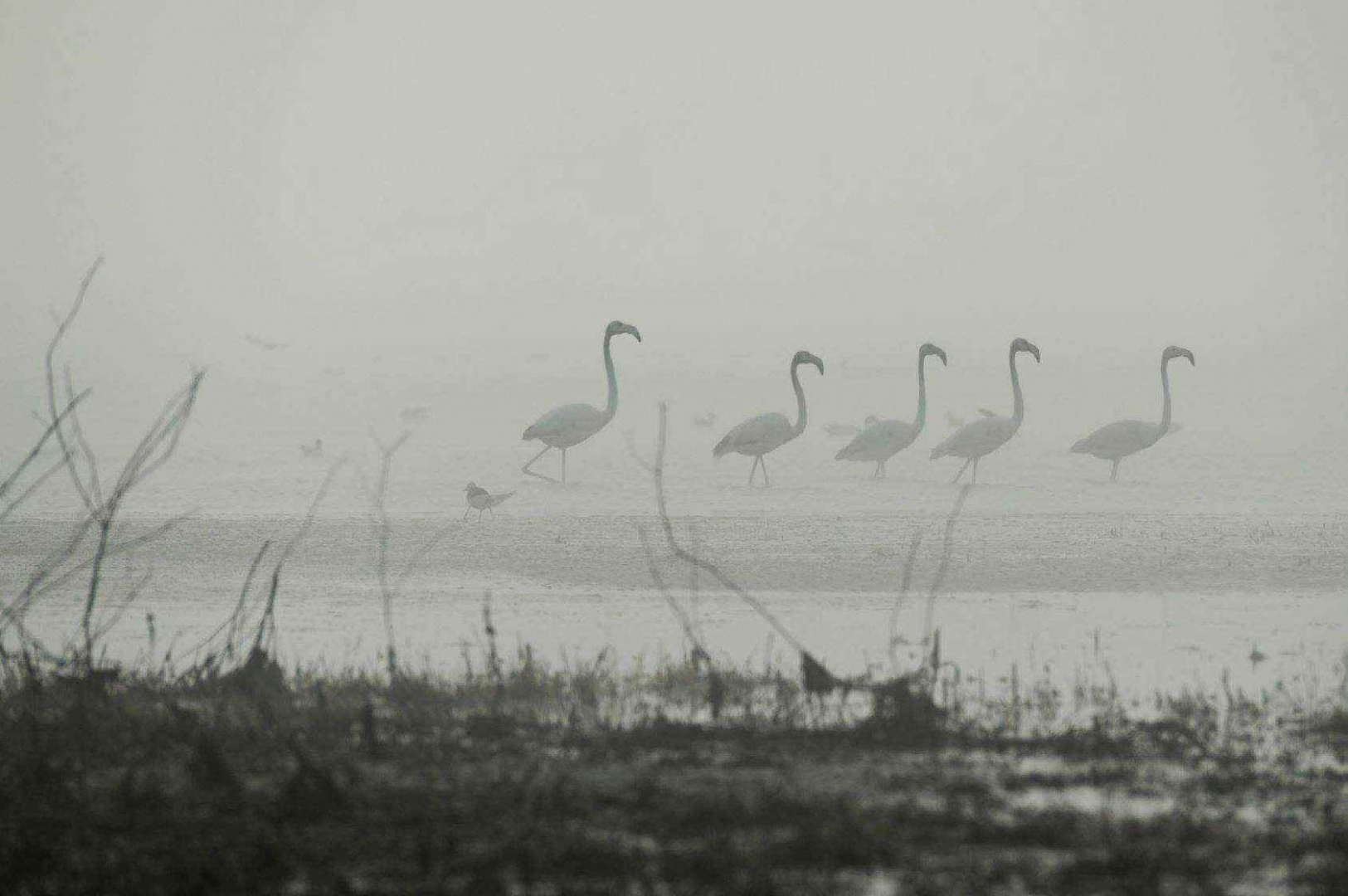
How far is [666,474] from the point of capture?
2030 centimetres

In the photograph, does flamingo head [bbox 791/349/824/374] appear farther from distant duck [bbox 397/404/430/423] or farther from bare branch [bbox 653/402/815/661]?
bare branch [bbox 653/402/815/661]

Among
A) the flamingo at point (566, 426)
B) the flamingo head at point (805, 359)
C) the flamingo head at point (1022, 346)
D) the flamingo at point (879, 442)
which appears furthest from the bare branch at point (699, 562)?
the flamingo head at point (1022, 346)

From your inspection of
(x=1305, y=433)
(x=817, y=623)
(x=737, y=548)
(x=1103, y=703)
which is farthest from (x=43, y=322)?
(x=1103, y=703)

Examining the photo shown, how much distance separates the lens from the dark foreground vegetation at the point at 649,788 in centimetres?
437

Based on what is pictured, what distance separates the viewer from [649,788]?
512 cm

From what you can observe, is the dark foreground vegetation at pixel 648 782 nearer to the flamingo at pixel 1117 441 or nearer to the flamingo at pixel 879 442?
the flamingo at pixel 879 442

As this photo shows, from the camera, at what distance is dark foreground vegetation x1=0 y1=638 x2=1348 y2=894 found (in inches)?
172

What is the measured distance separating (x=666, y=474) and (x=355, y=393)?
41.5 feet

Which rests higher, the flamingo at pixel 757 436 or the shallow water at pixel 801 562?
the flamingo at pixel 757 436

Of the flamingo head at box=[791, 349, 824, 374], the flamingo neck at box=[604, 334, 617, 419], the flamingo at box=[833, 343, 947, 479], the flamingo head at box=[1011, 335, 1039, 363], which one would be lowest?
the flamingo at box=[833, 343, 947, 479]

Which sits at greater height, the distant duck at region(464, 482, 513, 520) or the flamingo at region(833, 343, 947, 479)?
the flamingo at region(833, 343, 947, 479)

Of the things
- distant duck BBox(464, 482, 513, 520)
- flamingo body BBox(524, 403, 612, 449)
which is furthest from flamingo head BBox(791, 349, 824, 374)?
distant duck BBox(464, 482, 513, 520)

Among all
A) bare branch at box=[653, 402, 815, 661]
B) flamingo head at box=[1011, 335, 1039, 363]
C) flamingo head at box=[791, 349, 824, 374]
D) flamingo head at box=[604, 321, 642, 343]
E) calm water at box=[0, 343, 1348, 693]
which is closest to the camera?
bare branch at box=[653, 402, 815, 661]

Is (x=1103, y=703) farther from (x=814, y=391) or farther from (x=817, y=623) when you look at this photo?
(x=814, y=391)
